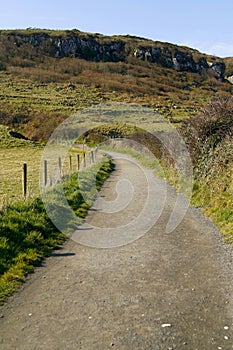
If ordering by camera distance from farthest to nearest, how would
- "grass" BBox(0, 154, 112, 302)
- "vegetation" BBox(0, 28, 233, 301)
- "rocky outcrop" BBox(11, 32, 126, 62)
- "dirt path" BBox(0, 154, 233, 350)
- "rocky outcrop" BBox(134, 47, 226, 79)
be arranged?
"rocky outcrop" BBox(134, 47, 226, 79), "rocky outcrop" BBox(11, 32, 126, 62), "vegetation" BBox(0, 28, 233, 301), "grass" BBox(0, 154, 112, 302), "dirt path" BBox(0, 154, 233, 350)

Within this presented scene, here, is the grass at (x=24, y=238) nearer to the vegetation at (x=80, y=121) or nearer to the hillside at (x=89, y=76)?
the vegetation at (x=80, y=121)

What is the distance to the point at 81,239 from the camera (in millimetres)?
9711

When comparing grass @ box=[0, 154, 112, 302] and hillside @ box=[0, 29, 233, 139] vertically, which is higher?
hillside @ box=[0, 29, 233, 139]

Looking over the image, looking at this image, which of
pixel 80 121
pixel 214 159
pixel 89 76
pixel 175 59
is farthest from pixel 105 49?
pixel 214 159

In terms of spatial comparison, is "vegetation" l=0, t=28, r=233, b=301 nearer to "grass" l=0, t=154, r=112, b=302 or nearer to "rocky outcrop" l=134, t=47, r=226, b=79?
"grass" l=0, t=154, r=112, b=302

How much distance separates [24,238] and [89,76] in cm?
12215

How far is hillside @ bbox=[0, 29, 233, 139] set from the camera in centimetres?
7338

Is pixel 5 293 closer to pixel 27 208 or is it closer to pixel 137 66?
pixel 27 208

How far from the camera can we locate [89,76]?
415 ft

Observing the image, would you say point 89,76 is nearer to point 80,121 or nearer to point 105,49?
point 105,49

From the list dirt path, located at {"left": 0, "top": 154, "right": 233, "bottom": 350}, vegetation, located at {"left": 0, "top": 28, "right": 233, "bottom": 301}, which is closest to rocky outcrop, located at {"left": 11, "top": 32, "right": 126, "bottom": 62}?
vegetation, located at {"left": 0, "top": 28, "right": 233, "bottom": 301}

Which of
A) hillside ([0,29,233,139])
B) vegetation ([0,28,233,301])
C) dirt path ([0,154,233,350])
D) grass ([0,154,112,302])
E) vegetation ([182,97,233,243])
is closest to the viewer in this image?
dirt path ([0,154,233,350])

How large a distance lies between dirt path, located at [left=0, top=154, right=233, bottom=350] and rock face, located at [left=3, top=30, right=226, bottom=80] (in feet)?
498

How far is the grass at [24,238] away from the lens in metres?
7.08
